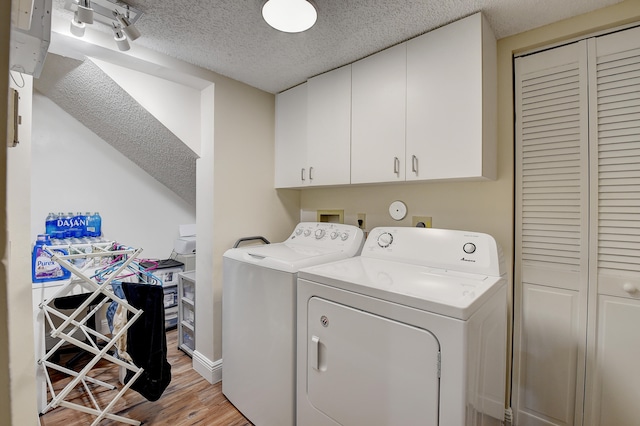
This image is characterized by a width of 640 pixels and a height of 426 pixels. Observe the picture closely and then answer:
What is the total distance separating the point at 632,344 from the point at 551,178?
0.85 meters

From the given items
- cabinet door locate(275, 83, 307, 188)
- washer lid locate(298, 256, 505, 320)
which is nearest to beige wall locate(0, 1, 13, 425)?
washer lid locate(298, 256, 505, 320)

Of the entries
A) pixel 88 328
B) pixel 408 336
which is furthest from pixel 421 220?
pixel 88 328

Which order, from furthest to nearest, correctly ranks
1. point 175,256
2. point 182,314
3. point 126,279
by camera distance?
point 175,256 → point 182,314 → point 126,279

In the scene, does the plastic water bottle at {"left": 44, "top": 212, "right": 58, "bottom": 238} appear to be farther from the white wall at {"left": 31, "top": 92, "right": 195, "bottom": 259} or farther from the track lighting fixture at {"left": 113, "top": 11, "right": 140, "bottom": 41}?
the track lighting fixture at {"left": 113, "top": 11, "right": 140, "bottom": 41}

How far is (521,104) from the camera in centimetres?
164

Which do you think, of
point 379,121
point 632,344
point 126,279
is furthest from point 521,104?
point 126,279

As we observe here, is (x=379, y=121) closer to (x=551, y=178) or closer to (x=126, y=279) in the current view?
(x=551, y=178)

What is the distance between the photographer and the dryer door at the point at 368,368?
1.04 metres

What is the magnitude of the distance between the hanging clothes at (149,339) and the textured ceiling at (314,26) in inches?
57.1

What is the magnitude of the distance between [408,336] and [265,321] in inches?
33.6

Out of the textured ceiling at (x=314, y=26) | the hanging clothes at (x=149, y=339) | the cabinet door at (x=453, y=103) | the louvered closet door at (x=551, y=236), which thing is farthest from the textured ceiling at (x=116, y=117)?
the louvered closet door at (x=551, y=236)

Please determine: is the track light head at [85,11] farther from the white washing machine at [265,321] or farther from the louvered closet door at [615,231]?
the louvered closet door at [615,231]

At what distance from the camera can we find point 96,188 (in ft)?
8.99

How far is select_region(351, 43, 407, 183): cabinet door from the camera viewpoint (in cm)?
171
